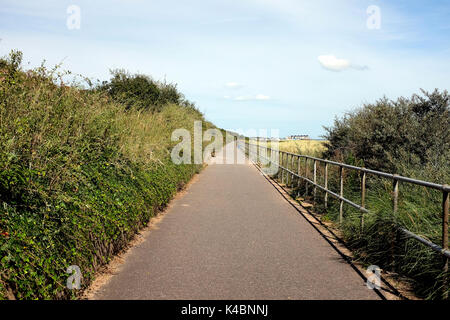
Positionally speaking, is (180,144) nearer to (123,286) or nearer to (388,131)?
(388,131)

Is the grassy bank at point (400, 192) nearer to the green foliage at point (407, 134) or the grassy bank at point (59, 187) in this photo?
the green foliage at point (407, 134)

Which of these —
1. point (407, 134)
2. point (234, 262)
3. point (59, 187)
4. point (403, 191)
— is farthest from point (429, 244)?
point (407, 134)

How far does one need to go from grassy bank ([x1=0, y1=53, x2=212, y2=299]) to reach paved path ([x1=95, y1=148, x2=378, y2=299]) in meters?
0.61

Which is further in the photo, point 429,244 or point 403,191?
point 403,191

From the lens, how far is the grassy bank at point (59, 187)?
3.96 meters

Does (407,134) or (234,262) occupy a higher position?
(407,134)

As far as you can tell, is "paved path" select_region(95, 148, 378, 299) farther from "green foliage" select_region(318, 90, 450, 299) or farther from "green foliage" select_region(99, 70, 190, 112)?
"green foliage" select_region(99, 70, 190, 112)

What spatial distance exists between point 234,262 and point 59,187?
9.01ft

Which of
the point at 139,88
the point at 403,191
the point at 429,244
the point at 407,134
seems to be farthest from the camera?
the point at 139,88

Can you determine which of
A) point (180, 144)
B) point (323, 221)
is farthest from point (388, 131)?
point (180, 144)

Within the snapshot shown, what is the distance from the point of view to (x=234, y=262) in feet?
20.8

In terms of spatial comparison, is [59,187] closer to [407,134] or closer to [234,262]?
[234,262]

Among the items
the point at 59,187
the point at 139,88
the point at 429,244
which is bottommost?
the point at 429,244

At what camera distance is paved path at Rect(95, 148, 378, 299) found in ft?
16.7
